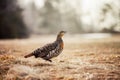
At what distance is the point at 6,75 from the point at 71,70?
42.5 inches

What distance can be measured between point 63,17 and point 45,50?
2.25 ft

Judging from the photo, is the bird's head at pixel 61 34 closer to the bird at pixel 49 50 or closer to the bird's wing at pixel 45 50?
the bird at pixel 49 50

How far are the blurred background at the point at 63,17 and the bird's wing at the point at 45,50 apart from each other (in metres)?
0.31

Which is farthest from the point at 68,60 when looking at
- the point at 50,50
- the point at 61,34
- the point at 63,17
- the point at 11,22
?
the point at 11,22

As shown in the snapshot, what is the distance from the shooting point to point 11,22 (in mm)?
6242

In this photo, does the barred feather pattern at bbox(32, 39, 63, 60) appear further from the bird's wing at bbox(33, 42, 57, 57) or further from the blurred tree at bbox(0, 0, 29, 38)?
the blurred tree at bbox(0, 0, 29, 38)

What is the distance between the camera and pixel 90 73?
5.49 meters

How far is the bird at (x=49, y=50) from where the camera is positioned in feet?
18.8

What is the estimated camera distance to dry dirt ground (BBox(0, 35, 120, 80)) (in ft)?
18.1

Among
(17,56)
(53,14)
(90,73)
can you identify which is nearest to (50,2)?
(53,14)

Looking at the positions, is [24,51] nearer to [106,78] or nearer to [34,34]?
[34,34]

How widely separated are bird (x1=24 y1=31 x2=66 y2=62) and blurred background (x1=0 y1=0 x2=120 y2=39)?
27 cm

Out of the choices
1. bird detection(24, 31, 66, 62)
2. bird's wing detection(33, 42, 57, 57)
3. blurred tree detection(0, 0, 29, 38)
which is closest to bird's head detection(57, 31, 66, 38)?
bird detection(24, 31, 66, 62)

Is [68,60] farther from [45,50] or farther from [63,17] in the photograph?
[63,17]
